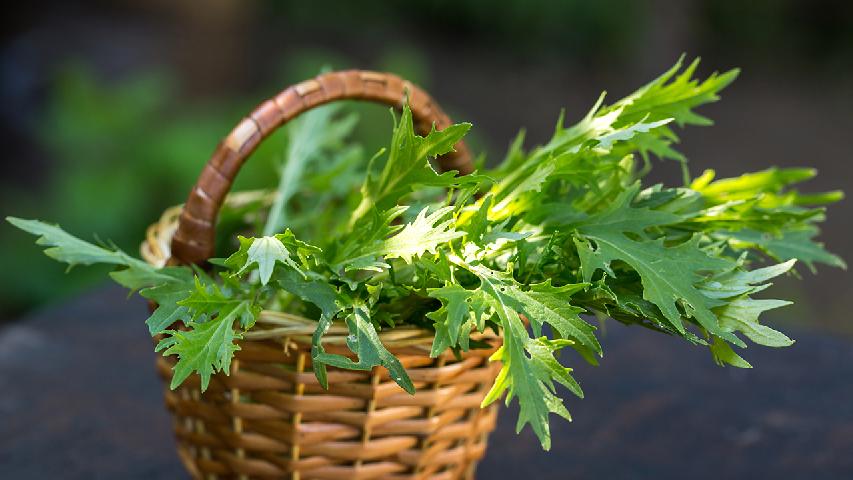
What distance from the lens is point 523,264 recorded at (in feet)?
2.41

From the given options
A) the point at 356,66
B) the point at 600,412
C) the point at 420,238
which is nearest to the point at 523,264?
the point at 420,238

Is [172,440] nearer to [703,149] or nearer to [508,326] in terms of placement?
[508,326]

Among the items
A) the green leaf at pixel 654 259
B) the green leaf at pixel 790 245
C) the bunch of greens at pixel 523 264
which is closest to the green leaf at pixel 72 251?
the bunch of greens at pixel 523 264

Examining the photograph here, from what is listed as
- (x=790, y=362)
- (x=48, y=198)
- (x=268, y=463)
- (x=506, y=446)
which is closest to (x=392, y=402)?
(x=268, y=463)

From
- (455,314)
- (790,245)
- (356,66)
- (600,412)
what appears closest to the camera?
(455,314)

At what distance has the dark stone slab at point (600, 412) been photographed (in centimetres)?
102

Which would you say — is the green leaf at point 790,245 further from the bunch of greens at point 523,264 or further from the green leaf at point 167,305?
the green leaf at point 167,305

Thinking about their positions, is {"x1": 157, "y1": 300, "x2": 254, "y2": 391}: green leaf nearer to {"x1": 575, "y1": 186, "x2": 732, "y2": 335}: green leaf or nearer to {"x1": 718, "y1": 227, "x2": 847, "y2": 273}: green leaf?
{"x1": 575, "y1": 186, "x2": 732, "y2": 335}: green leaf

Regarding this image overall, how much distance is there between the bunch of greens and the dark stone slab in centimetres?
28

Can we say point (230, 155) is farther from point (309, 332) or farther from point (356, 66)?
point (356, 66)

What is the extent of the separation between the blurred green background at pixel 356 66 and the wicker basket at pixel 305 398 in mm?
951

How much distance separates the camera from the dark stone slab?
102 centimetres

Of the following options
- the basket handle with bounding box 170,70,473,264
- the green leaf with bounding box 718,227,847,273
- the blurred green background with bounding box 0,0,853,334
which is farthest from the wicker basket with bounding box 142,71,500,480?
the blurred green background with bounding box 0,0,853,334

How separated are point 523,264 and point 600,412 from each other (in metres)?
0.47
